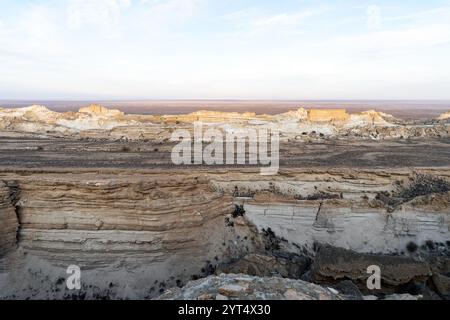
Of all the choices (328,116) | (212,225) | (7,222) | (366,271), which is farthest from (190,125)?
(366,271)

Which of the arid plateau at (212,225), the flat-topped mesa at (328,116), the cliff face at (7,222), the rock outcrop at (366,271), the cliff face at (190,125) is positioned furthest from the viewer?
the flat-topped mesa at (328,116)

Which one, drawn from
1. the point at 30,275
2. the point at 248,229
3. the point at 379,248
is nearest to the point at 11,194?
the point at 30,275

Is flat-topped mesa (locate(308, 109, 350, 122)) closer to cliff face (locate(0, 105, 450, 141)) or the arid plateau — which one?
cliff face (locate(0, 105, 450, 141))

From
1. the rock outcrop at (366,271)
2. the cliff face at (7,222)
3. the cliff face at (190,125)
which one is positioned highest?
the cliff face at (190,125)

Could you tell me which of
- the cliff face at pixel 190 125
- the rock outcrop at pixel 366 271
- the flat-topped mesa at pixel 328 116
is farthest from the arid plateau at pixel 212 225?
the flat-topped mesa at pixel 328 116

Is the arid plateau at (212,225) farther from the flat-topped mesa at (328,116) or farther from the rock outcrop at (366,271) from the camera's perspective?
the flat-topped mesa at (328,116)

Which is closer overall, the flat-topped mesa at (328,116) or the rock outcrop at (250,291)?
the rock outcrop at (250,291)

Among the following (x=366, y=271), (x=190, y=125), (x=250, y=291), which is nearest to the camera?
(x=250, y=291)

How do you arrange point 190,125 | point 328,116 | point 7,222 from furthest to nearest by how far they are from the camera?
point 328,116
point 190,125
point 7,222

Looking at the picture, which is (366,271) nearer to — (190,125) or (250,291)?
(250,291)

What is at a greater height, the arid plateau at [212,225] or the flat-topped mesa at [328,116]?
the flat-topped mesa at [328,116]

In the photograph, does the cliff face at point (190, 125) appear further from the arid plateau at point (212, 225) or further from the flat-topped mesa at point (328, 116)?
the arid plateau at point (212, 225)

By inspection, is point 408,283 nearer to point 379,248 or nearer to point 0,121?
point 379,248

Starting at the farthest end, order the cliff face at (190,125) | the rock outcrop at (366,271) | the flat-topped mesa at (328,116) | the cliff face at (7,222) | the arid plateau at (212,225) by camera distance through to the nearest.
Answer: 1. the flat-topped mesa at (328,116)
2. the cliff face at (190,125)
3. the cliff face at (7,222)
4. the arid plateau at (212,225)
5. the rock outcrop at (366,271)
